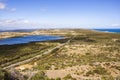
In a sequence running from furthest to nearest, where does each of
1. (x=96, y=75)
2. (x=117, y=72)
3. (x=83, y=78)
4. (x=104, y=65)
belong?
(x=104, y=65) → (x=117, y=72) → (x=96, y=75) → (x=83, y=78)

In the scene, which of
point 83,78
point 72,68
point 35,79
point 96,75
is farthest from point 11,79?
point 72,68

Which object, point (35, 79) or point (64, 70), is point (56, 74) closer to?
point (64, 70)

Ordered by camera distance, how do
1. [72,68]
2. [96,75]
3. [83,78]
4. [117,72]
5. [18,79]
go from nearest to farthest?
[18,79], [83,78], [96,75], [117,72], [72,68]

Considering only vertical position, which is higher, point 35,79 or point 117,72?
point 35,79

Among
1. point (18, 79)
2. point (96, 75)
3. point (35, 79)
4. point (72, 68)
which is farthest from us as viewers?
point (72, 68)

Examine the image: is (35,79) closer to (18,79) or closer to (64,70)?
(18,79)

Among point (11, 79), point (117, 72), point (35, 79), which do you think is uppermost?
point (11, 79)

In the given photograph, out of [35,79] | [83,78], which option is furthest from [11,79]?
[83,78]

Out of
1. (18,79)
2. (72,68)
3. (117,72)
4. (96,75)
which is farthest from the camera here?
(72,68)

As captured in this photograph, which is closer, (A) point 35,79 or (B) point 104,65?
(A) point 35,79
